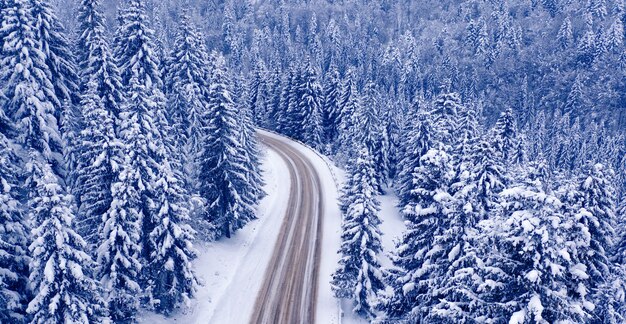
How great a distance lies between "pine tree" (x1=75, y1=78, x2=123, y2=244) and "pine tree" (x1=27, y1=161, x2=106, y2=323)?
524 cm

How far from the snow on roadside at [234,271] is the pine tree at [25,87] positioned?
575 inches

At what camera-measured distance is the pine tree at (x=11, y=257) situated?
2034 cm

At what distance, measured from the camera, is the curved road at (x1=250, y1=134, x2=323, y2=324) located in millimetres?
31875

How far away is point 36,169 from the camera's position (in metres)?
21.9

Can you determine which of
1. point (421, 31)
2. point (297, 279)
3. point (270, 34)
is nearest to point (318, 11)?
point (270, 34)

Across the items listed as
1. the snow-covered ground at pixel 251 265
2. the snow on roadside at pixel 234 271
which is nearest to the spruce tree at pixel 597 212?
the snow-covered ground at pixel 251 265

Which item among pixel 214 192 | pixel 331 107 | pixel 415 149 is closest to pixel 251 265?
pixel 214 192

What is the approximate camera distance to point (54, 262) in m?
19.3

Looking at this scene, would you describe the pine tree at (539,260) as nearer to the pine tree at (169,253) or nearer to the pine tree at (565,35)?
the pine tree at (169,253)

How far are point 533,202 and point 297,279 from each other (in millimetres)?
26149

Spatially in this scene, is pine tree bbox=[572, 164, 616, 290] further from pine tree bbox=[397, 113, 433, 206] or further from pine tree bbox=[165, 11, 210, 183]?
pine tree bbox=[165, 11, 210, 183]

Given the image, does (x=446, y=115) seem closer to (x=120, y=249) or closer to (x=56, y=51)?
(x=120, y=249)

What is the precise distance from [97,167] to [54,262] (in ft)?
24.3

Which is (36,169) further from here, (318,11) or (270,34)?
(318,11)
